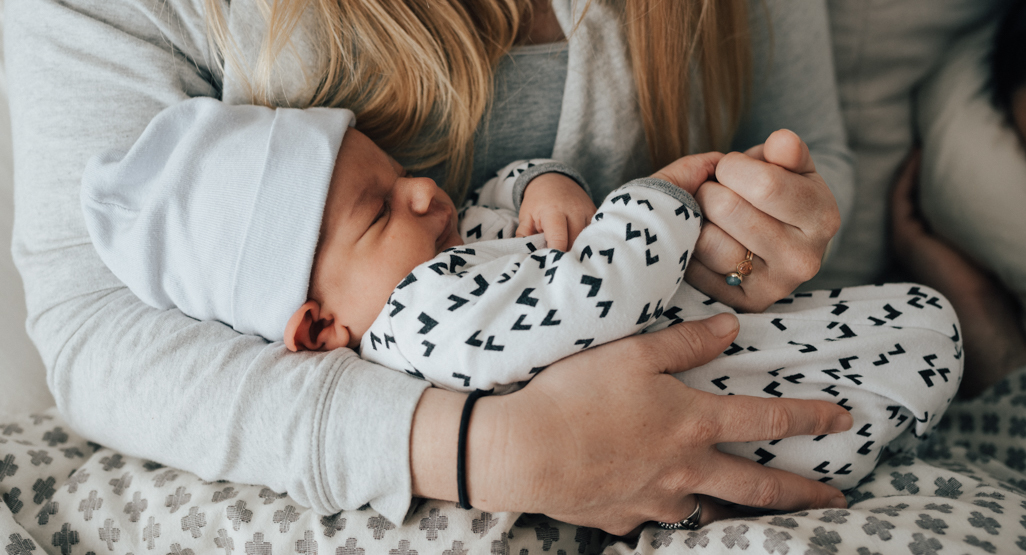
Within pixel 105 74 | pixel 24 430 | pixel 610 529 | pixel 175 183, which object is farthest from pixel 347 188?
pixel 24 430

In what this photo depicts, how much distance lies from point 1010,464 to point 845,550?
55cm

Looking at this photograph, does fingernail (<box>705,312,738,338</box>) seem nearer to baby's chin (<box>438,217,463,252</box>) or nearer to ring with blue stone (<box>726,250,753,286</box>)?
ring with blue stone (<box>726,250,753,286</box>)

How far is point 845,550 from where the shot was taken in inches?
23.4

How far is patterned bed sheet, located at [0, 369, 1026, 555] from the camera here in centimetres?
62

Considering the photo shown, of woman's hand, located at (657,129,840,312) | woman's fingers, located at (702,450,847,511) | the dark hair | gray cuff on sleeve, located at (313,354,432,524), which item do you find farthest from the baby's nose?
the dark hair

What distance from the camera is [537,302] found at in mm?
637

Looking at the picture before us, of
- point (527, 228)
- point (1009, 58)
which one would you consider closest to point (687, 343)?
point (527, 228)

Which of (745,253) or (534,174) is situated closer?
(745,253)

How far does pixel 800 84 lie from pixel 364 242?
92 cm

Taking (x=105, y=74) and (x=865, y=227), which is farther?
(x=865, y=227)

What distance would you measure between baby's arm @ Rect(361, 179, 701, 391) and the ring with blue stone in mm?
97

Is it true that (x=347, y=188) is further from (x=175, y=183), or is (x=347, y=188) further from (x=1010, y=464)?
(x=1010, y=464)

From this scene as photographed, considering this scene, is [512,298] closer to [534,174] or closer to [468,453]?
[468,453]

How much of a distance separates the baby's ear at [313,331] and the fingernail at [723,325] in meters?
0.51
